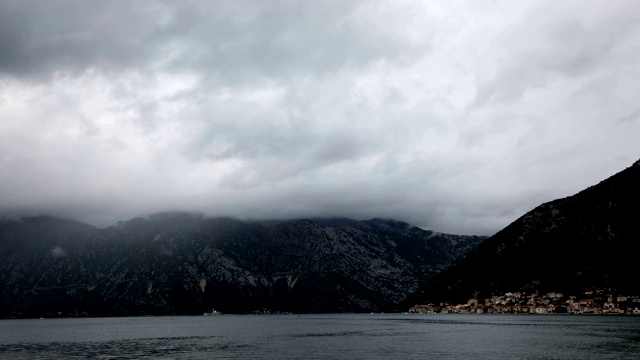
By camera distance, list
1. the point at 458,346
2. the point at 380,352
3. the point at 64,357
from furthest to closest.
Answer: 1. the point at 458,346
2. the point at 380,352
3. the point at 64,357

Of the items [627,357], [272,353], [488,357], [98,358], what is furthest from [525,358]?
[98,358]

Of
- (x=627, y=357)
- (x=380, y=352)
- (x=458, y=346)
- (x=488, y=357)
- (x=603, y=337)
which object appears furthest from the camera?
(x=603, y=337)

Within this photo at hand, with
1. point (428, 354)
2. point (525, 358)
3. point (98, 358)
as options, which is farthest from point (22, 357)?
point (525, 358)

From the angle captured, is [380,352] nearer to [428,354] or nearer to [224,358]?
[428,354]

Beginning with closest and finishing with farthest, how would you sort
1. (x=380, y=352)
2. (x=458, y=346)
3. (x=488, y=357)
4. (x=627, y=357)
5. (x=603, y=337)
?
1. (x=627, y=357)
2. (x=488, y=357)
3. (x=380, y=352)
4. (x=458, y=346)
5. (x=603, y=337)

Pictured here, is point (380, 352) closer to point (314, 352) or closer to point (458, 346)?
point (314, 352)

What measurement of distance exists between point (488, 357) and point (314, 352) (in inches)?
1844

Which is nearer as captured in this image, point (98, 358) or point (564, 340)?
point (98, 358)

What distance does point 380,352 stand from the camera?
437ft

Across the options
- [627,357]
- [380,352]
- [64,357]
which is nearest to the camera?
[627,357]

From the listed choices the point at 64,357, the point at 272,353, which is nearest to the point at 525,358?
the point at 272,353

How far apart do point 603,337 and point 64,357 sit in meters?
168

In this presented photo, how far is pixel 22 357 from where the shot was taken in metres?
128

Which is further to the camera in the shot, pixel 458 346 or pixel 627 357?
pixel 458 346
